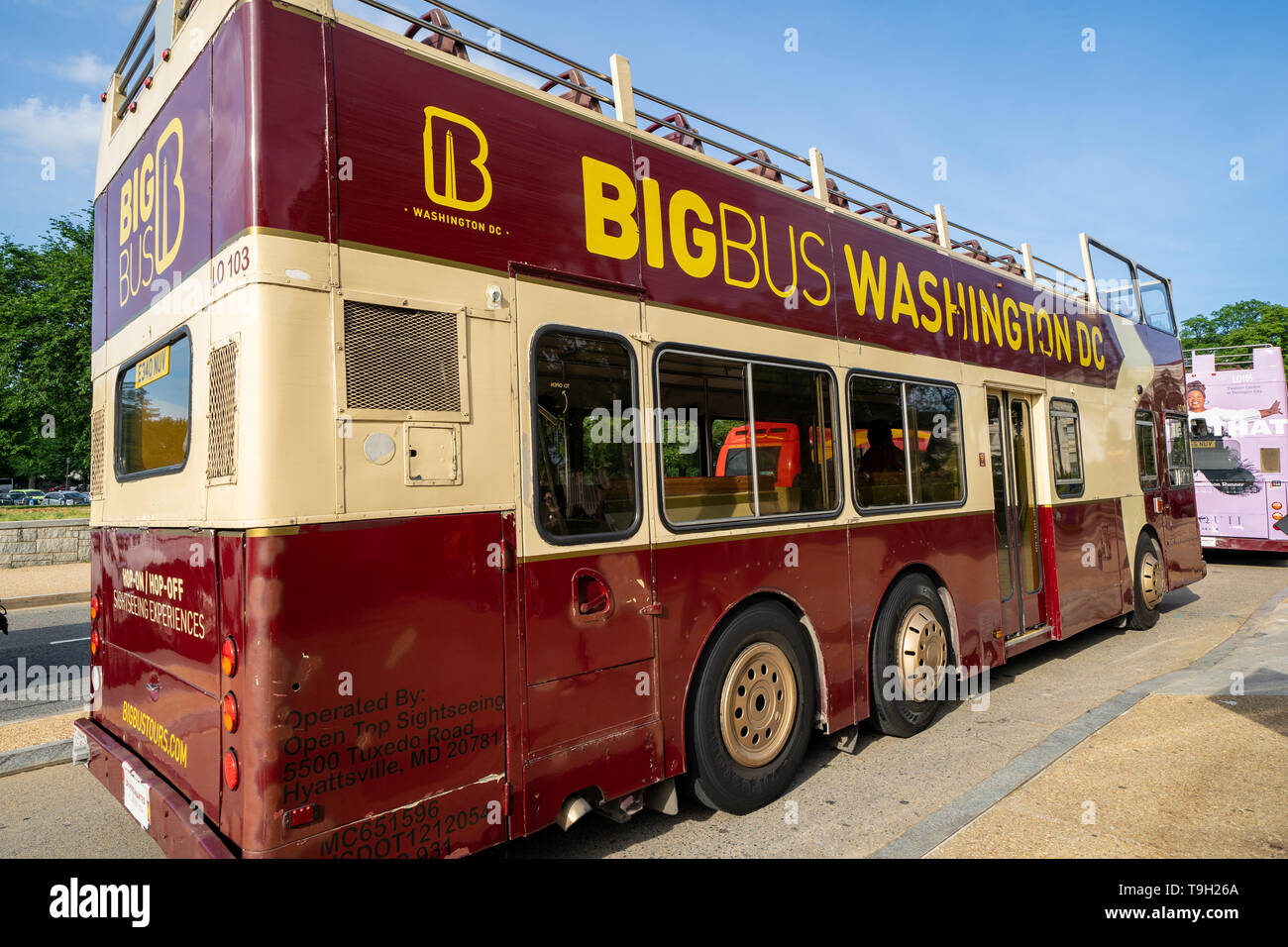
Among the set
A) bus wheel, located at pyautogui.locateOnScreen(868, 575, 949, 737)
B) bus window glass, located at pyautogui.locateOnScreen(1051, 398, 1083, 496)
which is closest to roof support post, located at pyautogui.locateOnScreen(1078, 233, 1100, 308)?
bus window glass, located at pyautogui.locateOnScreen(1051, 398, 1083, 496)

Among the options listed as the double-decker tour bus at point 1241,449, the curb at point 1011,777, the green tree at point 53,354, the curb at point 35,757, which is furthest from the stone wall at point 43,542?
the double-decker tour bus at point 1241,449

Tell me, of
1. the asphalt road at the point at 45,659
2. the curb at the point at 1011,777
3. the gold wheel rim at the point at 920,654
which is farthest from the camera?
the asphalt road at the point at 45,659

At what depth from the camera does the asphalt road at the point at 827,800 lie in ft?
13.1

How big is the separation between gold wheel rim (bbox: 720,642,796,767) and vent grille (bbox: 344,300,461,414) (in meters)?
2.19

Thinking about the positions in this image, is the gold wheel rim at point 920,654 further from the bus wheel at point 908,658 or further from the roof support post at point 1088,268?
the roof support post at point 1088,268

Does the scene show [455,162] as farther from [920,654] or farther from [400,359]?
[920,654]

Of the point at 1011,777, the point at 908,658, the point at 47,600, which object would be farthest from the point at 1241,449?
the point at 47,600

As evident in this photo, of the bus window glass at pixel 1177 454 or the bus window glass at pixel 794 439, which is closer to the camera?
the bus window glass at pixel 794 439

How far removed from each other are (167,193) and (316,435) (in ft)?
5.69

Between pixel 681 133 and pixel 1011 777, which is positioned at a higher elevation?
pixel 681 133

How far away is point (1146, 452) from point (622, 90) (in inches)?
337

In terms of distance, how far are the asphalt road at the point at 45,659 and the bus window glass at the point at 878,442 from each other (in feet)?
21.8

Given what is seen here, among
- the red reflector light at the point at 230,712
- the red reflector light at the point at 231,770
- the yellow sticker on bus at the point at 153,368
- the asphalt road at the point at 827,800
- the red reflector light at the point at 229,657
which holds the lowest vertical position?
the asphalt road at the point at 827,800

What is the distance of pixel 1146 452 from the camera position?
965cm
